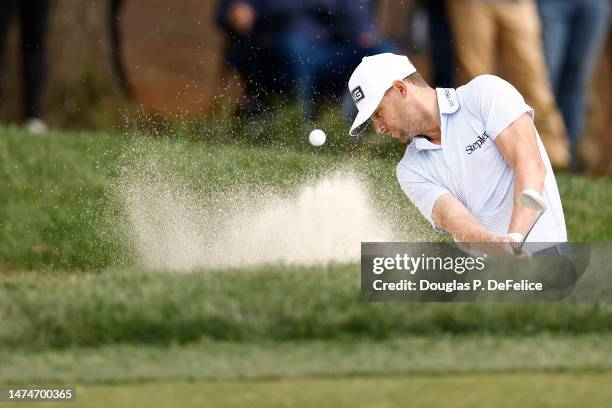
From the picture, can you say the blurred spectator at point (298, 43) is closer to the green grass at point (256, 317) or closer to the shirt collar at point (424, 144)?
the shirt collar at point (424, 144)

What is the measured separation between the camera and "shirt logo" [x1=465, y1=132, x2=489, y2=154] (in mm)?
6340

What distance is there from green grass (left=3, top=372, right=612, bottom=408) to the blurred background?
5.48 m

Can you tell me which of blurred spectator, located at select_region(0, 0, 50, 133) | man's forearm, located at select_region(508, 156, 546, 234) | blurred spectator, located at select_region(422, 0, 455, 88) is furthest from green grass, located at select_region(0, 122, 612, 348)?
blurred spectator, located at select_region(422, 0, 455, 88)

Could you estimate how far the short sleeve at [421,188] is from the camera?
6.39 m

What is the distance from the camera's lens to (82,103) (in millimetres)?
13078

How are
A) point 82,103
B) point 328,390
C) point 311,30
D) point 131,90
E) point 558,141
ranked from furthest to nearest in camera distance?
point 131,90
point 82,103
point 558,141
point 311,30
point 328,390

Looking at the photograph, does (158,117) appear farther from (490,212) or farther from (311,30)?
(490,212)

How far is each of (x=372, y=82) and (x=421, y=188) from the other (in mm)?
521

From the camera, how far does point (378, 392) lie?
480 centimetres

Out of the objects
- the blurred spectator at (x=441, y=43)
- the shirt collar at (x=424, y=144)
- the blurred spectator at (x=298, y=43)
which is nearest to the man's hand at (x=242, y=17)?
the blurred spectator at (x=298, y=43)

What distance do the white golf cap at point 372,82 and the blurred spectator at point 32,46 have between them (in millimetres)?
5504

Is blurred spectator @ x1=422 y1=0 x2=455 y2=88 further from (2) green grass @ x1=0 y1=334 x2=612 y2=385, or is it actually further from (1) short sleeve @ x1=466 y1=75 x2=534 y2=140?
(2) green grass @ x1=0 y1=334 x2=612 y2=385

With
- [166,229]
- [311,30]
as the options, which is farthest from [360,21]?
[166,229]

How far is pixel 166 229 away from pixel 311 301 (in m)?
2.66
